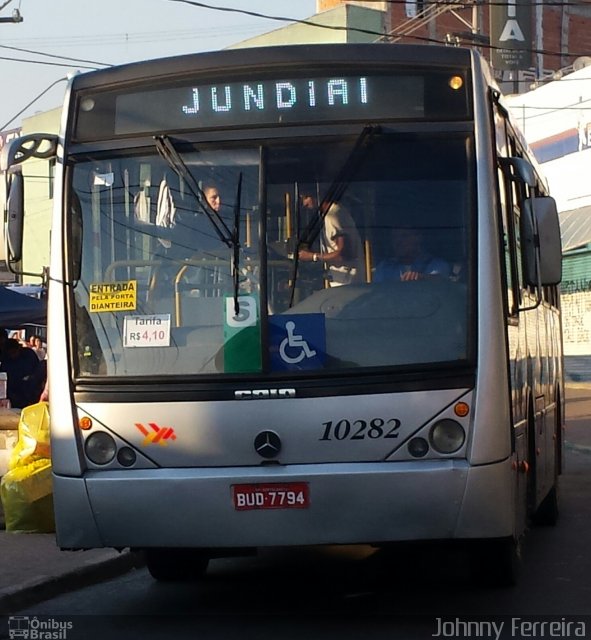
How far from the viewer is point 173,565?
8.60m

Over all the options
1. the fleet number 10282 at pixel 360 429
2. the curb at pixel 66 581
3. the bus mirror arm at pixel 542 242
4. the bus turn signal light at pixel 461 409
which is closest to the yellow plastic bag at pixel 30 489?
the curb at pixel 66 581

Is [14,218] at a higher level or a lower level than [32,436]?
higher

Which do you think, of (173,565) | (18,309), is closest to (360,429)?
(173,565)

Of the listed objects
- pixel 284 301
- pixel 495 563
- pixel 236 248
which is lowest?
pixel 495 563

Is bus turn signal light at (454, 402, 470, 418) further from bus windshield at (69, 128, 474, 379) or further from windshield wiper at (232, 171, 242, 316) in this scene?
windshield wiper at (232, 171, 242, 316)

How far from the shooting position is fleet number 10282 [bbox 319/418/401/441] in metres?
6.70

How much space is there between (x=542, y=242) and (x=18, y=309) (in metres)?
8.69

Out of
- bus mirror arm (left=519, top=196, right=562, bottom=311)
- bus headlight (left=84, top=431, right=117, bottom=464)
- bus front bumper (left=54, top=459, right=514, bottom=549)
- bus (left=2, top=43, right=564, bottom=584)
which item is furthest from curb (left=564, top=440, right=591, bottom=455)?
bus headlight (left=84, top=431, right=117, bottom=464)

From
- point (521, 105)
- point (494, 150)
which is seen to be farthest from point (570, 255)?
point (494, 150)

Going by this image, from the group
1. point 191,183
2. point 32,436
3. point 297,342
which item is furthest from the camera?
point 32,436

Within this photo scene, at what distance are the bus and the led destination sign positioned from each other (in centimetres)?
1

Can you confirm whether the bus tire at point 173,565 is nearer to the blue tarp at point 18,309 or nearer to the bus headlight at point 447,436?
the bus headlight at point 447,436

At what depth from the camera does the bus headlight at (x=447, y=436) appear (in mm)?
6699

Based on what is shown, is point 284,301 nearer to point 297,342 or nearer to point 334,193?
point 297,342
